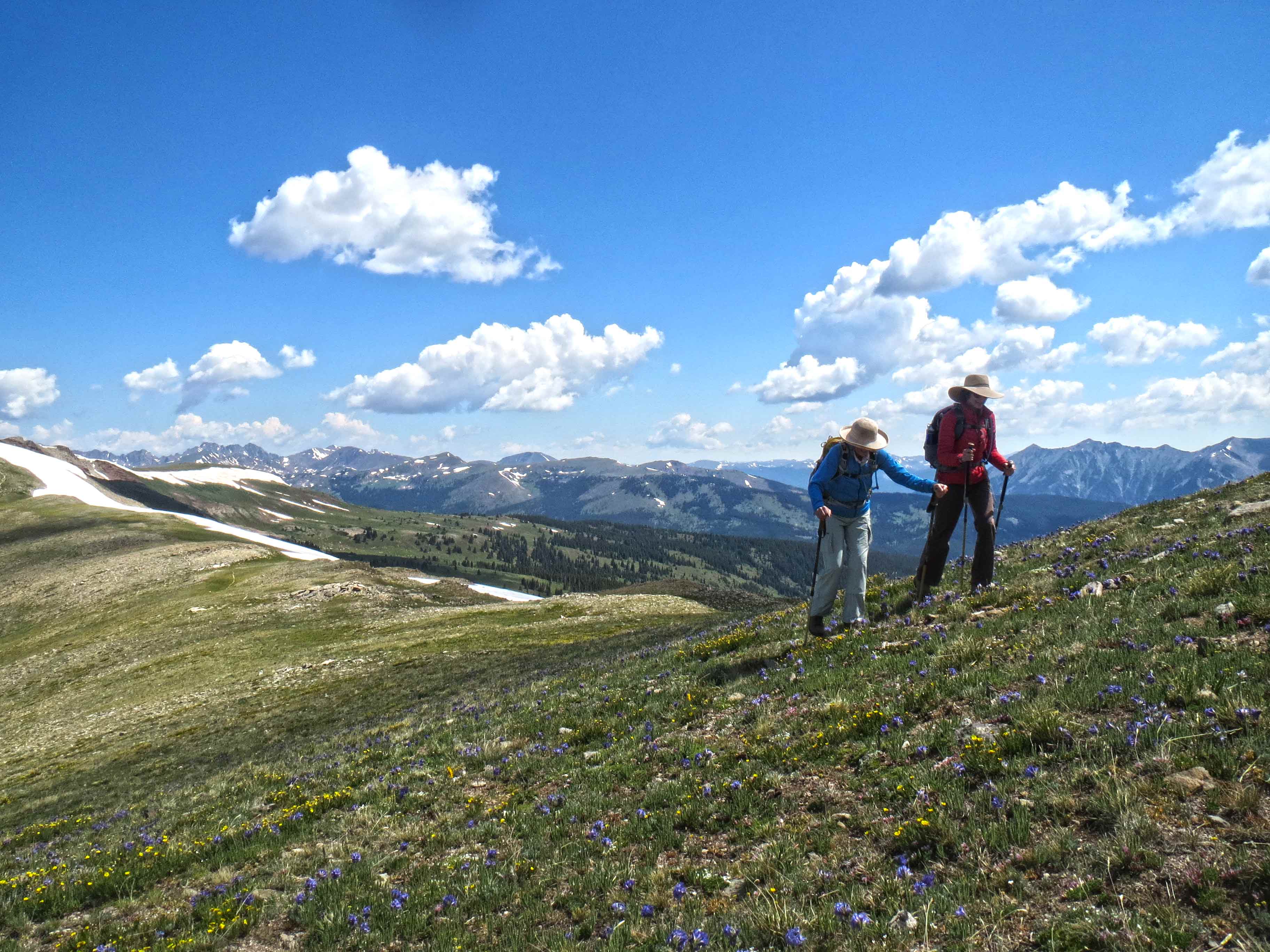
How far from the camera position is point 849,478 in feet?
46.7

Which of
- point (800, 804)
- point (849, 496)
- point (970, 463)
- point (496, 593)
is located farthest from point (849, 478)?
point (496, 593)

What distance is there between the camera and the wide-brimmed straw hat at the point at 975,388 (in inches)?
563

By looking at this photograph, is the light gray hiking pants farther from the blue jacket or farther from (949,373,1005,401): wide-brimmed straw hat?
(949,373,1005,401): wide-brimmed straw hat

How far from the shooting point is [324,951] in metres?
7.60

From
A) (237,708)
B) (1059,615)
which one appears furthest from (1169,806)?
(237,708)

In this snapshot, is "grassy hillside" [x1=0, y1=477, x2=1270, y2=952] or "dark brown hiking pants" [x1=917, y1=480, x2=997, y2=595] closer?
"grassy hillside" [x1=0, y1=477, x2=1270, y2=952]

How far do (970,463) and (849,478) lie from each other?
2.90 m

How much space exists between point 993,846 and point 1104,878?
1.00 meters

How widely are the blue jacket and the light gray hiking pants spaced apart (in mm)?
409

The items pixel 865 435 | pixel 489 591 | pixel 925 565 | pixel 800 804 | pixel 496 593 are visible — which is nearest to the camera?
pixel 800 804

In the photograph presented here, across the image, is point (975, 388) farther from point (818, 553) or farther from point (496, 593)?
point (496, 593)

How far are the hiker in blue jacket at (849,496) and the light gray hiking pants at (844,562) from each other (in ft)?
0.04

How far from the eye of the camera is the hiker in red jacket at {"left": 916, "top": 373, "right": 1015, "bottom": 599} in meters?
14.6

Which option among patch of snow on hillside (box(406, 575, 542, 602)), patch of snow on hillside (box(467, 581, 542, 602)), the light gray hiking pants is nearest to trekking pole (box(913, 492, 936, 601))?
the light gray hiking pants
